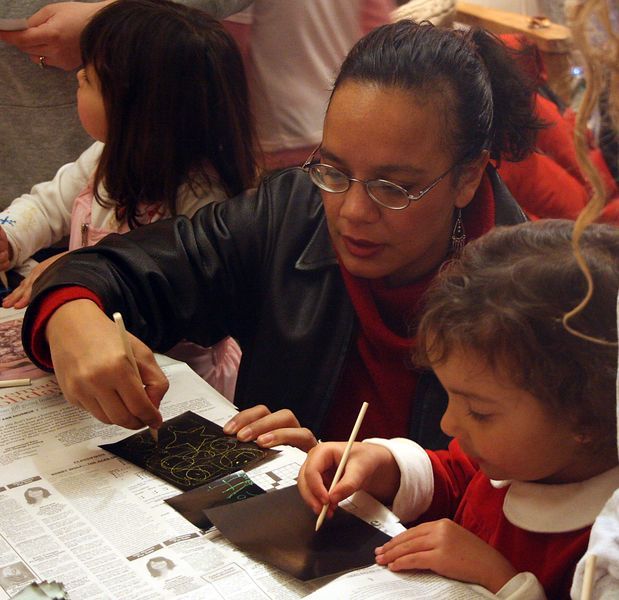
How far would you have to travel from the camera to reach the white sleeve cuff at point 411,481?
42.8 inches

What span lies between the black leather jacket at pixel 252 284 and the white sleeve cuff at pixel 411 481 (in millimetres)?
278

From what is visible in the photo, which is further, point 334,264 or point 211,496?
point 334,264

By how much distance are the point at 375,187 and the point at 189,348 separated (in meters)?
0.65

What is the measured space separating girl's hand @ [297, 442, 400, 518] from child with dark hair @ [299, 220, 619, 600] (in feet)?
0.32

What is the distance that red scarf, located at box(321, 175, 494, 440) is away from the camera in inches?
52.7

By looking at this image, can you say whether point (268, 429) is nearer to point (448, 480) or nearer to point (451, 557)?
point (448, 480)

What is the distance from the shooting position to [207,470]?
3.70ft

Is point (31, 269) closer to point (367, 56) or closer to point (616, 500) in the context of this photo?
point (367, 56)

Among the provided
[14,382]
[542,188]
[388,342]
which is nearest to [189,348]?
[14,382]

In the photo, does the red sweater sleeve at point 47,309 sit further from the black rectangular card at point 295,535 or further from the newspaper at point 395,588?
the newspaper at point 395,588

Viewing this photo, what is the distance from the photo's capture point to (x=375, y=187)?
1.24 m

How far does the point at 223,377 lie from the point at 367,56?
2.44ft

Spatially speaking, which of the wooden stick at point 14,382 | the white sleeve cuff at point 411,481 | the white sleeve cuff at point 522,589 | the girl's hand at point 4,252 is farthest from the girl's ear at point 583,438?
the girl's hand at point 4,252

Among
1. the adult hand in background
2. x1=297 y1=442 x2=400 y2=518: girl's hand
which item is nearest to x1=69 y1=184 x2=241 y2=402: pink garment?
the adult hand in background
